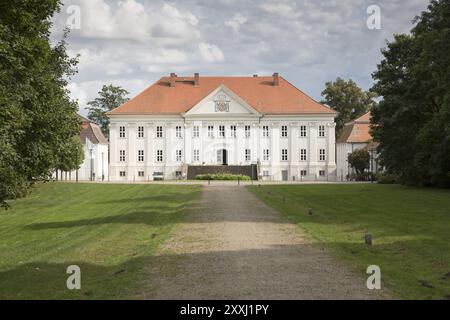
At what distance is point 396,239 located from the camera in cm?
1612

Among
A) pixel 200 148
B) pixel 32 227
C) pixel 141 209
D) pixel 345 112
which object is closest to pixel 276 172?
pixel 200 148

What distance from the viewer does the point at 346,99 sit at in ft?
322

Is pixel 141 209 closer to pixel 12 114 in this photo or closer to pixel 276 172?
pixel 12 114

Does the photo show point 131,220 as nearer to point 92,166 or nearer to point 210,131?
point 92,166

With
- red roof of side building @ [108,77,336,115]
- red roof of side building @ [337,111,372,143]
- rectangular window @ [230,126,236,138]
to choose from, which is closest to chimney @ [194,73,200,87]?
red roof of side building @ [108,77,336,115]

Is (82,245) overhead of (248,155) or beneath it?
beneath

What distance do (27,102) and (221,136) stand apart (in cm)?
5581

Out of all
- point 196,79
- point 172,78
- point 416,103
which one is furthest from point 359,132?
point 416,103

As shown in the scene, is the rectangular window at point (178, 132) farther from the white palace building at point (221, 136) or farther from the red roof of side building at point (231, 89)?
the red roof of side building at point (231, 89)

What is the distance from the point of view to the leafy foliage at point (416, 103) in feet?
115

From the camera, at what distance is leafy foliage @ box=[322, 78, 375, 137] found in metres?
97.9

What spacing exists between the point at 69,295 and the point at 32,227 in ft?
44.7

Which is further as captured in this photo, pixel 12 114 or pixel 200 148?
pixel 200 148

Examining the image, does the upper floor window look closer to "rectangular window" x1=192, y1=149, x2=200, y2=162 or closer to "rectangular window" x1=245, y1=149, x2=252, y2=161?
"rectangular window" x1=192, y1=149, x2=200, y2=162
